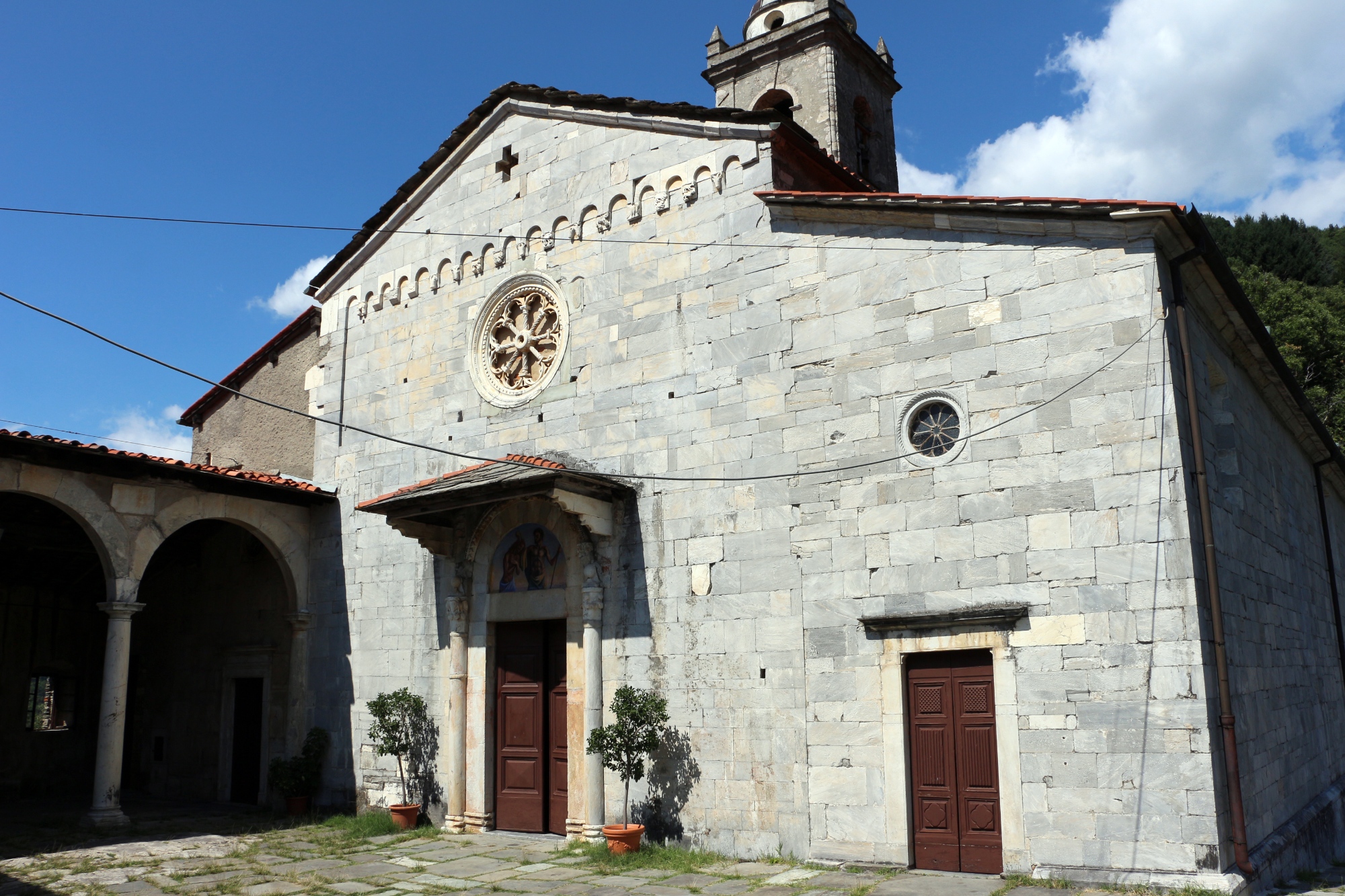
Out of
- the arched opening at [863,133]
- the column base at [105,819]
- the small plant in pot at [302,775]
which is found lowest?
the column base at [105,819]

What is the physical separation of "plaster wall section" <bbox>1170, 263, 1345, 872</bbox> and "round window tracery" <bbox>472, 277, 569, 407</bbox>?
703cm

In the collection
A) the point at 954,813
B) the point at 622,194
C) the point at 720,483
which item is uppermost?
the point at 622,194

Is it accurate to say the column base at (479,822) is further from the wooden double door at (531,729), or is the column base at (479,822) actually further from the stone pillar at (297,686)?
the stone pillar at (297,686)

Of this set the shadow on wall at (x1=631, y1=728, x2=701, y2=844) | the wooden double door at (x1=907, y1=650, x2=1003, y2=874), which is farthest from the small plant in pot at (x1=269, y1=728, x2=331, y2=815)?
the wooden double door at (x1=907, y1=650, x2=1003, y2=874)

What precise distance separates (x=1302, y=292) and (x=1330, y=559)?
21.9 m

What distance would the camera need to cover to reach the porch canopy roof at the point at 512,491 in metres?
10.3

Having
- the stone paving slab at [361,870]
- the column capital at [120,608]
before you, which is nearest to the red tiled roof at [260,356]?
the column capital at [120,608]

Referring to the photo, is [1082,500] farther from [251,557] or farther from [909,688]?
[251,557]

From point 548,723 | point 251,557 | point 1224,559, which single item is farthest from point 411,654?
point 1224,559

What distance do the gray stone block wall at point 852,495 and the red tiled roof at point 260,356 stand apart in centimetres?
398

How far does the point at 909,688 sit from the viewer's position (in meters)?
8.89

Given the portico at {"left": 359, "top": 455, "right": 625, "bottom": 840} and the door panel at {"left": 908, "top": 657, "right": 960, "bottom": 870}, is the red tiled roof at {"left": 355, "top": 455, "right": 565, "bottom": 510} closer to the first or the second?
the portico at {"left": 359, "top": 455, "right": 625, "bottom": 840}

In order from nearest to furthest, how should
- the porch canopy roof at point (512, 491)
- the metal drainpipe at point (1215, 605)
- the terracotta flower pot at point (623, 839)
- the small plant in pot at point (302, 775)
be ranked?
the metal drainpipe at point (1215, 605)
the terracotta flower pot at point (623, 839)
the porch canopy roof at point (512, 491)
the small plant in pot at point (302, 775)

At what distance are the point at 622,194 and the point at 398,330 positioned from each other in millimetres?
4147
